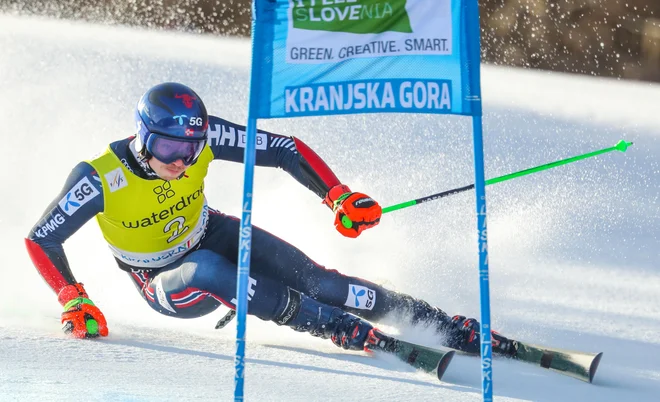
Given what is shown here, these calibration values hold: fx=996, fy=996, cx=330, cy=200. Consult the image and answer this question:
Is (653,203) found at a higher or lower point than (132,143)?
higher

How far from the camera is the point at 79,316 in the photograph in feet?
11.9

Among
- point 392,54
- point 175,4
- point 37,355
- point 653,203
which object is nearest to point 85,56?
point 175,4

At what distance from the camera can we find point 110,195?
3.78 m

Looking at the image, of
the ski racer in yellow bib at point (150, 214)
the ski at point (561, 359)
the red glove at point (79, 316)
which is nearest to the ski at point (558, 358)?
the ski at point (561, 359)

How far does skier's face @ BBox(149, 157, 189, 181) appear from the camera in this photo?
12.0 feet

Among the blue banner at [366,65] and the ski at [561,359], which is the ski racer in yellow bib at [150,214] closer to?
the blue banner at [366,65]

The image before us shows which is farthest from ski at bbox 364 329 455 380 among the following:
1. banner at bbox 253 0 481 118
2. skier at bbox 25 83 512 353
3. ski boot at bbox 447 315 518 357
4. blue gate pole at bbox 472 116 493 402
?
banner at bbox 253 0 481 118

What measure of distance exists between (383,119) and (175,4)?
5.66m

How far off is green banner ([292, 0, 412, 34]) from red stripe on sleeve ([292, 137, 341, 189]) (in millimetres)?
1475

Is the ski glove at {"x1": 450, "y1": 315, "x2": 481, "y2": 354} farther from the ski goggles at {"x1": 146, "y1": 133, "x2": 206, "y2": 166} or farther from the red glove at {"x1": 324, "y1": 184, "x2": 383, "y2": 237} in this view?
the ski goggles at {"x1": 146, "y1": 133, "x2": 206, "y2": 166}

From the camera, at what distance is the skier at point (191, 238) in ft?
12.0

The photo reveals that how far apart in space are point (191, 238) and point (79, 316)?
64 cm

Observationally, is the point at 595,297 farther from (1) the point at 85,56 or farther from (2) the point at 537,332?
(1) the point at 85,56

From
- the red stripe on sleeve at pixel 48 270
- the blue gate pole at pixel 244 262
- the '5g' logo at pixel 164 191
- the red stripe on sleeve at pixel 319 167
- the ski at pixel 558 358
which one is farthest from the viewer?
the red stripe on sleeve at pixel 319 167
